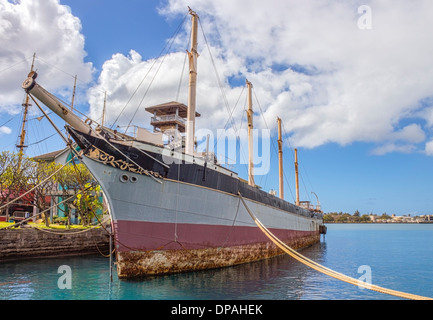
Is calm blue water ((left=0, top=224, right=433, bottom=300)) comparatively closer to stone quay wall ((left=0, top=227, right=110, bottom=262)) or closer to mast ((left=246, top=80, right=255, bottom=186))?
stone quay wall ((left=0, top=227, right=110, bottom=262))

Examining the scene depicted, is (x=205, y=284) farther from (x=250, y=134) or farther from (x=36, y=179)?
(x=36, y=179)

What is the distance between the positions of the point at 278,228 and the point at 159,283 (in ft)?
42.8

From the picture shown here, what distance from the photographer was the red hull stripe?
39.0ft

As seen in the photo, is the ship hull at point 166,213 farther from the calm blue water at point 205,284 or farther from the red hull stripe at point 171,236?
the calm blue water at point 205,284

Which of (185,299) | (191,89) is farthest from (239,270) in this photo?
(191,89)

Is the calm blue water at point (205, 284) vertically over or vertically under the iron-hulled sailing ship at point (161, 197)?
under

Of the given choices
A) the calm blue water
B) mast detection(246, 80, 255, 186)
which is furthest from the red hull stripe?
mast detection(246, 80, 255, 186)

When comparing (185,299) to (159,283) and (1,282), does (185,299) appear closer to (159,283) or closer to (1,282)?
(159,283)

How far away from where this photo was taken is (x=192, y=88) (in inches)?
622

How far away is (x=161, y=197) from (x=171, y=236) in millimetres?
1758

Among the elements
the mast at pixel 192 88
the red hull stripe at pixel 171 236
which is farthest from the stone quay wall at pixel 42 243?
the mast at pixel 192 88

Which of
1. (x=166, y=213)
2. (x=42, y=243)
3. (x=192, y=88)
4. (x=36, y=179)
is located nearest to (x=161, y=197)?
(x=166, y=213)

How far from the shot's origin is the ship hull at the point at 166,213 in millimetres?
11875

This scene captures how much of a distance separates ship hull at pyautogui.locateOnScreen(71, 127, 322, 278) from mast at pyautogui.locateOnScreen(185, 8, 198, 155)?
73.7 inches
